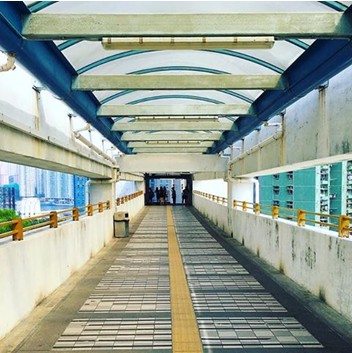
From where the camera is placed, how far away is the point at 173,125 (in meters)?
12.4

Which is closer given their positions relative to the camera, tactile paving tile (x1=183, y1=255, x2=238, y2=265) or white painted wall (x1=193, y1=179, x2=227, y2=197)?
tactile paving tile (x1=183, y1=255, x2=238, y2=265)

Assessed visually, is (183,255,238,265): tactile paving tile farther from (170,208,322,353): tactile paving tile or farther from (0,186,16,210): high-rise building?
(0,186,16,210): high-rise building

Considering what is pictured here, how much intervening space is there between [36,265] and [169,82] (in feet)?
14.6

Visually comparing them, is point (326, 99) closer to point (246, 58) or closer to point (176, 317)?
point (246, 58)

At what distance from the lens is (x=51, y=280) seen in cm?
878

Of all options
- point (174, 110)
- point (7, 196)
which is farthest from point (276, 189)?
point (7, 196)

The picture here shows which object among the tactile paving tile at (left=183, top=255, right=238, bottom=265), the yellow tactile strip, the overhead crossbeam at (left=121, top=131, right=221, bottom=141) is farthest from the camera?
the overhead crossbeam at (left=121, top=131, right=221, bottom=141)

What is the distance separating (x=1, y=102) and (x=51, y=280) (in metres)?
4.43

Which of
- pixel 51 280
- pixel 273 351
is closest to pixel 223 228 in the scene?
pixel 51 280

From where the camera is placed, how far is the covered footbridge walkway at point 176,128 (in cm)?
490

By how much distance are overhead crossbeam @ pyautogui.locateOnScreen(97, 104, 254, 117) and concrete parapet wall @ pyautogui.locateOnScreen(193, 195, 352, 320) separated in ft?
11.0

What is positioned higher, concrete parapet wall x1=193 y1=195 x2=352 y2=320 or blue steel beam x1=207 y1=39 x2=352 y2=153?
blue steel beam x1=207 y1=39 x2=352 y2=153

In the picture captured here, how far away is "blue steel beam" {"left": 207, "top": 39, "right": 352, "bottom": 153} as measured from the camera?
18.2 feet

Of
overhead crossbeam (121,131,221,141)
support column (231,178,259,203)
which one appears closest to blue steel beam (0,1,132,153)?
overhead crossbeam (121,131,221,141)
